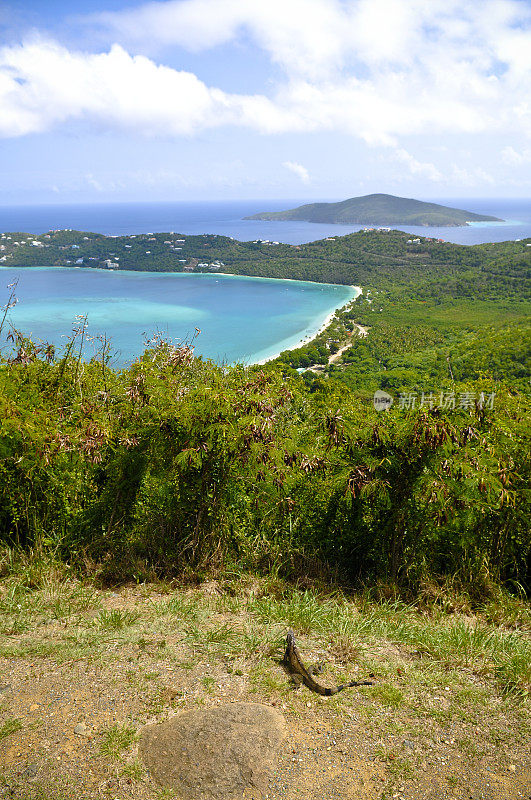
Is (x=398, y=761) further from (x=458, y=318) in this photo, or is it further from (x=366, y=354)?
A: (x=458, y=318)

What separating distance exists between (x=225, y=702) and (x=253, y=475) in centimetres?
126

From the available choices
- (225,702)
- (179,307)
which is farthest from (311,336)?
(225,702)

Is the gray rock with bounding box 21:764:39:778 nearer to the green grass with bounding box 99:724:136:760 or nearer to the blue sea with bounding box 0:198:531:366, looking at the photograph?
the green grass with bounding box 99:724:136:760

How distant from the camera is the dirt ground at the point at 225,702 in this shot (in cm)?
176

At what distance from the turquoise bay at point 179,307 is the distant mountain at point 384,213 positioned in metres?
78.4

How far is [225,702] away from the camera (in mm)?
2121

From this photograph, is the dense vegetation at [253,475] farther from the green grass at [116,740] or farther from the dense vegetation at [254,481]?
the green grass at [116,740]

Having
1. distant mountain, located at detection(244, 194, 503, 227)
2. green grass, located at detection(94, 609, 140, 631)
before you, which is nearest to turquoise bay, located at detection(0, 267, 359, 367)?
green grass, located at detection(94, 609, 140, 631)

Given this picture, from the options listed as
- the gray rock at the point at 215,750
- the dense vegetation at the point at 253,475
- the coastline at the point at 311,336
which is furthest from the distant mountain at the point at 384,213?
the gray rock at the point at 215,750

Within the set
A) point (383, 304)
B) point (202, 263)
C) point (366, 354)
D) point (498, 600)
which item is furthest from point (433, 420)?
point (202, 263)

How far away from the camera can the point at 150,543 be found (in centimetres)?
336

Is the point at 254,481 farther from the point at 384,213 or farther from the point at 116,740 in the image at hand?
the point at 384,213

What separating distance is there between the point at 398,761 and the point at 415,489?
1425 millimetres

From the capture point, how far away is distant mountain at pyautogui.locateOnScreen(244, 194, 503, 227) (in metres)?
134
